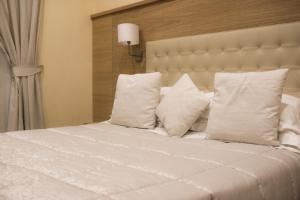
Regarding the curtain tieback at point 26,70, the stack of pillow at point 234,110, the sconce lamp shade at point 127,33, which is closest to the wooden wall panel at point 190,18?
the sconce lamp shade at point 127,33

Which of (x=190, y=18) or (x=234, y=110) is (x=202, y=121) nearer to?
(x=234, y=110)

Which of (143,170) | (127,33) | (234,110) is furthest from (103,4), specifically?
(143,170)

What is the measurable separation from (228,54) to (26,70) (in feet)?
6.83

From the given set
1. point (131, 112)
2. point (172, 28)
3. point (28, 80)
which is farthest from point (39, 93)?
point (172, 28)

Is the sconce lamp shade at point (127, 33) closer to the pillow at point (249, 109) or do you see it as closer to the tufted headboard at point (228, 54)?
the tufted headboard at point (228, 54)

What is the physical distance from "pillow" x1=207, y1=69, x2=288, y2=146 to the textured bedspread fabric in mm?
77

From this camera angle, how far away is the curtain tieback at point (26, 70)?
3.16m

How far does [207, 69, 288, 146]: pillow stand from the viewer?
177 centimetres

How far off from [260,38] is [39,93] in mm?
2304

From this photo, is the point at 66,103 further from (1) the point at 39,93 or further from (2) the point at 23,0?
(2) the point at 23,0

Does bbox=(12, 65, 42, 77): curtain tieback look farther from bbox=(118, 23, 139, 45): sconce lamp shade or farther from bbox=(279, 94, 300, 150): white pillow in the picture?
bbox=(279, 94, 300, 150): white pillow

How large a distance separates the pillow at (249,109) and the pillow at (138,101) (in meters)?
0.58

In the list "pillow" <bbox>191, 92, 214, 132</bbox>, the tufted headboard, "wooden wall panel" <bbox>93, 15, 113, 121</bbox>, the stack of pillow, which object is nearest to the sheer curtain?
"wooden wall panel" <bbox>93, 15, 113, 121</bbox>

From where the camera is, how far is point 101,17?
375 cm
